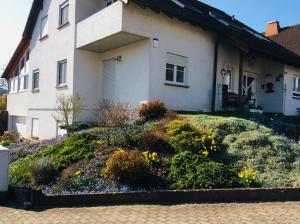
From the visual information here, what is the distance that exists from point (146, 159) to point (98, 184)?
1331mm

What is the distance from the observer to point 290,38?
88.7ft

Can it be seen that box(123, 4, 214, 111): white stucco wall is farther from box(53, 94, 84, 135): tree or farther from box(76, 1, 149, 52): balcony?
box(53, 94, 84, 135): tree

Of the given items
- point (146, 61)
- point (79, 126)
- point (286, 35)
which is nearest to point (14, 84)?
point (79, 126)

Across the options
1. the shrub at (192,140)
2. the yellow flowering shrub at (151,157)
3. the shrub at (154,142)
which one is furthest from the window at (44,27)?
the yellow flowering shrub at (151,157)

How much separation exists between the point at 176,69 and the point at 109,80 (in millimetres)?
3273

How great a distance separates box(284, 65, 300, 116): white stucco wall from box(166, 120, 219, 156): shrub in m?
11.7

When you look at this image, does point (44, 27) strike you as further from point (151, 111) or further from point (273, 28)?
point (273, 28)

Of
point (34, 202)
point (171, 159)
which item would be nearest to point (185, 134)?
point (171, 159)

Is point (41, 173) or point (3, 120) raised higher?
point (3, 120)

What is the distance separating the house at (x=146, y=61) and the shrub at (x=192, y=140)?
13.3 feet

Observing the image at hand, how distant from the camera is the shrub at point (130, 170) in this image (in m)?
7.93

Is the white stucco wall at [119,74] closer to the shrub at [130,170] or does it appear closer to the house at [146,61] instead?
the house at [146,61]

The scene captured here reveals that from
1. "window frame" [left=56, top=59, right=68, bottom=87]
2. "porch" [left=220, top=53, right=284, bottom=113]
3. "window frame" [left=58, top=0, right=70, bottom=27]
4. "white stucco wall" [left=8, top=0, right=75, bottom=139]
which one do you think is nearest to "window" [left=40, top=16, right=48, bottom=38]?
"white stucco wall" [left=8, top=0, right=75, bottom=139]

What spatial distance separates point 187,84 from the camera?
15.6m
